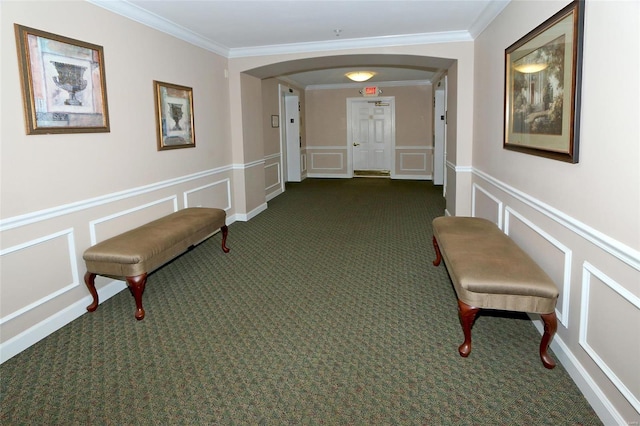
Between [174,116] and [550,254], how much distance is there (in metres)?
3.86

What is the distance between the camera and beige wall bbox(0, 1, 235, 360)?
106 inches

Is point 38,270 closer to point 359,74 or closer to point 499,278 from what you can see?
point 499,278

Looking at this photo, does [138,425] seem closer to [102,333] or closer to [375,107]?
[102,333]

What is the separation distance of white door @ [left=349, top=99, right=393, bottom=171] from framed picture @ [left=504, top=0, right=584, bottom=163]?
744cm

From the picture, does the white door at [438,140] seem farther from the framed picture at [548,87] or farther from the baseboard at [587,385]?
the baseboard at [587,385]

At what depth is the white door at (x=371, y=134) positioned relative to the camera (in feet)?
35.5

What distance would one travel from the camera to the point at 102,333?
2.91m

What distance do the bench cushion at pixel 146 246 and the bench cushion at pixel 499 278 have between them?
7.22 ft

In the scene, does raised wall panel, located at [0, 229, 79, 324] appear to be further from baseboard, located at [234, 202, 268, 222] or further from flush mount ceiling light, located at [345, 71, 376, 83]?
flush mount ceiling light, located at [345, 71, 376, 83]

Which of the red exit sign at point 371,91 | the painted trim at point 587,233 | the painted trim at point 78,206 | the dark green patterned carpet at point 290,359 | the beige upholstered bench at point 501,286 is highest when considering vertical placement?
the red exit sign at point 371,91

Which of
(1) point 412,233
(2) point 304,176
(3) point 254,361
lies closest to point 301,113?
(2) point 304,176

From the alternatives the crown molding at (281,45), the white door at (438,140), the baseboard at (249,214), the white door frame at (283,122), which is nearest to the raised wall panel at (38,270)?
the crown molding at (281,45)

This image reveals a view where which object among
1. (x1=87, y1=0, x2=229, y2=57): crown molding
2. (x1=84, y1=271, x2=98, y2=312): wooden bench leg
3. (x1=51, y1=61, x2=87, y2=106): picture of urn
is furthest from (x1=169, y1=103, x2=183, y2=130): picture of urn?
(x1=84, y1=271, x2=98, y2=312): wooden bench leg

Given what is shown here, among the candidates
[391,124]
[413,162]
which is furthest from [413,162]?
[391,124]
